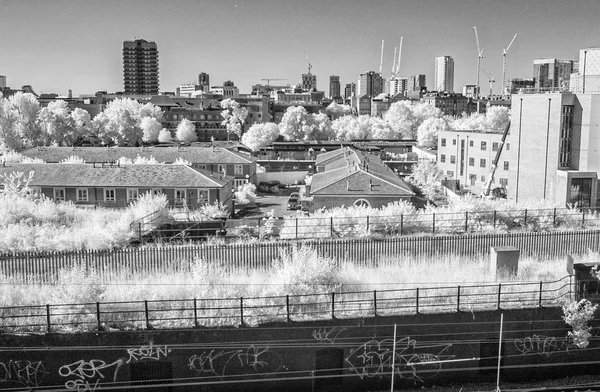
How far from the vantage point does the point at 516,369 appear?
16.5 m

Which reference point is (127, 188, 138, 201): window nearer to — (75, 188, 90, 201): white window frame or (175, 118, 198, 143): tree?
(75, 188, 90, 201): white window frame

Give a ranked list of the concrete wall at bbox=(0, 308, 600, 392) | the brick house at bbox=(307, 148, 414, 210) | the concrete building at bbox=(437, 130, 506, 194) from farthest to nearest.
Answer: the concrete building at bbox=(437, 130, 506, 194), the brick house at bbox=(307, 148, 414, 210), the concrete wall at bbox=(0, 308, 600, 392)

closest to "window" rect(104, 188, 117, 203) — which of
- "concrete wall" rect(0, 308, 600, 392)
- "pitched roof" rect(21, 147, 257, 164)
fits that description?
"pitched roof" rect(21, 147, 257, 164)

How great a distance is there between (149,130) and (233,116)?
18556 millimetres

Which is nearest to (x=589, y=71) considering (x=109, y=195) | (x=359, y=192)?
(x=359, y=192)

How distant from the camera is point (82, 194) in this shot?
126ft

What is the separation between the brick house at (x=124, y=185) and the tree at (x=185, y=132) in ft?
185

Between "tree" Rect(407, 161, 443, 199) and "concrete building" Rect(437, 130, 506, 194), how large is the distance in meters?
2.65

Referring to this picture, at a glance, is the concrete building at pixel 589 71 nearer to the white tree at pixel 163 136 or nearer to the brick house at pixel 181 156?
the brick house at pixel 181 156

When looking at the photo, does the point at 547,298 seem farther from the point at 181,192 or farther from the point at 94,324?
the point at 181,192

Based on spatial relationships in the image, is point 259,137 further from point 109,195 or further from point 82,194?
point 82,194

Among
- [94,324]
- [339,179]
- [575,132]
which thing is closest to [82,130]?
[339,179]

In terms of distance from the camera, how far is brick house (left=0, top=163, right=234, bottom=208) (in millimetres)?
37969

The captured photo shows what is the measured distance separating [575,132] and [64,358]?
29571mm
